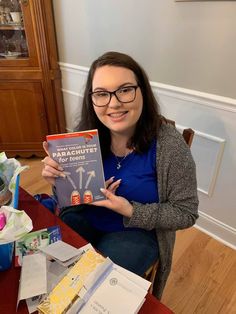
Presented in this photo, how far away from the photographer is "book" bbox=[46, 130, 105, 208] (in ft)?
2.51

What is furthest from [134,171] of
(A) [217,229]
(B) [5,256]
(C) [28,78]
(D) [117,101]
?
(C) [28,78]

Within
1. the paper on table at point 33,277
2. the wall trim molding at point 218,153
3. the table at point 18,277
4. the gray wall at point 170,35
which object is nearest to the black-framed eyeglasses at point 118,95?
the table at point 18,277

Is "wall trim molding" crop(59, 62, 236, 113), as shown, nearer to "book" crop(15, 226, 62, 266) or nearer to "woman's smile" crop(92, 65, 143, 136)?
"woman's smile" crop(92, 65, 143, 136)

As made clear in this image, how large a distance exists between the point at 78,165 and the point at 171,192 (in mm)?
351

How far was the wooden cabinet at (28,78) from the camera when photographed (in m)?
2.08

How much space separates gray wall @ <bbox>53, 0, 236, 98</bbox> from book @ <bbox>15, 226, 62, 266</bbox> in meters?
1.13

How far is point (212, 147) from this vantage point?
1568 millimetres

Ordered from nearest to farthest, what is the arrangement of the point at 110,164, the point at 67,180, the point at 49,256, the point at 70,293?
the point at 70,293 < the point at 49,256 < the point at 67,180 < the point at 110,164

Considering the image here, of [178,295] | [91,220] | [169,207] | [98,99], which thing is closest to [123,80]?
[98,99]

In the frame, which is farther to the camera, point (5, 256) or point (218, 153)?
point (218, 153)

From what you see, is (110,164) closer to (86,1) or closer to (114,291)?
(114,291)

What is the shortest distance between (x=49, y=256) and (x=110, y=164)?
0.43m

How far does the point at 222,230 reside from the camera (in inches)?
67.6

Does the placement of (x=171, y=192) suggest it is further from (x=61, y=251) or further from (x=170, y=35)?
(x=170, y=35)
